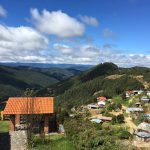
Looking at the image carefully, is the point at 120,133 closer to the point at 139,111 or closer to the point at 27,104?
the point at 27,104

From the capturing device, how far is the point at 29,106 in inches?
1626

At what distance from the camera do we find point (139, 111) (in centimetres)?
8138

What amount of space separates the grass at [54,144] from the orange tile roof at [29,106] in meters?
4.25

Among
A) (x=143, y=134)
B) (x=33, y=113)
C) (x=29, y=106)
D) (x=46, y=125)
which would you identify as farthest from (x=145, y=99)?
(x=33, y=113)

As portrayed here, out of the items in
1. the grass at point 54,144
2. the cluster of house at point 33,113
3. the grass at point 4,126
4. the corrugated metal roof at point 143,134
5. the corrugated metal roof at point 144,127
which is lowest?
the corrugated metal roof at point 143,134

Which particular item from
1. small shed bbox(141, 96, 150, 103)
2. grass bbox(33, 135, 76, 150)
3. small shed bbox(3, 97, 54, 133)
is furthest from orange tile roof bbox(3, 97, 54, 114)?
small shed bbox(141, 96, 150, 103)

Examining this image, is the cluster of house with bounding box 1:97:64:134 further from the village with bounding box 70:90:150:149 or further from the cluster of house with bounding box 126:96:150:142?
the cluster of house with bounding box 126:96:150:142

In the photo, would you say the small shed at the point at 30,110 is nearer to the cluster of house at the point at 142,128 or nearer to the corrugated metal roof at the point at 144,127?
the cluster of house at the point at 142,128

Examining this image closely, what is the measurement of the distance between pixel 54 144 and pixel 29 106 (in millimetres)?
8306

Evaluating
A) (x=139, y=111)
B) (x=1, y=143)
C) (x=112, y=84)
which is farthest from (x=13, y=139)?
(x=112, y=84)

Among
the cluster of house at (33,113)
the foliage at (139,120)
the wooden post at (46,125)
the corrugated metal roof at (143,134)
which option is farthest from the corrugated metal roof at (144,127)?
the wooden post at (46,125)

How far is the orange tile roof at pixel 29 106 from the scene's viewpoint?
1591 inches

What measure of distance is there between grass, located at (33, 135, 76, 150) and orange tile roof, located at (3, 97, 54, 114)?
4254 millimetres

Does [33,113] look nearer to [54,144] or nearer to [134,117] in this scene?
[54,144]
